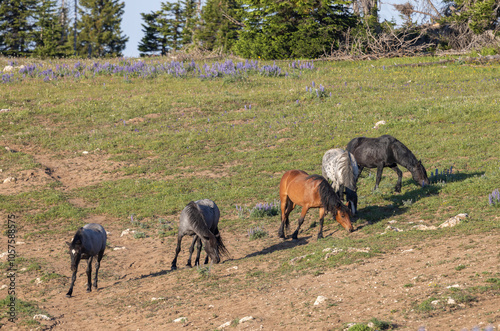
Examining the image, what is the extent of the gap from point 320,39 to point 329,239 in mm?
29918

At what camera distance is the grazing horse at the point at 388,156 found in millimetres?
17094

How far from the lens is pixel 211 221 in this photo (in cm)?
1320

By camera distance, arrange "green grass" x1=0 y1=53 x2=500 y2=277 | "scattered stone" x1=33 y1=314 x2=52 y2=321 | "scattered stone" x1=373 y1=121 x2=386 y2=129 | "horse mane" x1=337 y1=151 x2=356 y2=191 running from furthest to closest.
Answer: "scattered stone" x1=373 y1=121 x2=386 y2=129 < "green grass" x1=0 y1=53 x2=500 y2=277 < "horse mane" x1=337 y1=151 x2=356 y2=191 < "scattered stone" x1=33 y1=314 x2=52 y2=321

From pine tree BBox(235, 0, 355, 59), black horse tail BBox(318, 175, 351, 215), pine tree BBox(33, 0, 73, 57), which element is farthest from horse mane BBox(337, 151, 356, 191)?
pine tree BBox(33, 0, 73, 57)

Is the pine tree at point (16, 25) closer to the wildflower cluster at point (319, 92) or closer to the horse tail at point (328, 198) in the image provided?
the wildflower cluster at point (319, 92)

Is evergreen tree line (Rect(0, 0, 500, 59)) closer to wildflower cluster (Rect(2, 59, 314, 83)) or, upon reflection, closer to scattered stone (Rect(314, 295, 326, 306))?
wildflower cluster (Rect(2, 59, 314, 83))

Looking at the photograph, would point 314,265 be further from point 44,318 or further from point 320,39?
point 320,39

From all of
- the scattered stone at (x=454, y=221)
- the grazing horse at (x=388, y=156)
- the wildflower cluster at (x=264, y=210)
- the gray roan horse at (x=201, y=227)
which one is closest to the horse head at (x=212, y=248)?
the gray roan horse at (x=201, y=227)

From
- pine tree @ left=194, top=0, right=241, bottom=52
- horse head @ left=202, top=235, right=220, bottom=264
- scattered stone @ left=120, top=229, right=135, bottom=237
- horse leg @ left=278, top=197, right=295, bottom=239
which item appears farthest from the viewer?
pine tree @ left=194, top=0, right=241, bottom=52

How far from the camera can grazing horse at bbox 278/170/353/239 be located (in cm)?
1377

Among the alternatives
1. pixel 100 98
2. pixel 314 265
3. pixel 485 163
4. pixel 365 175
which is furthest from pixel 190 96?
pixel 314 265

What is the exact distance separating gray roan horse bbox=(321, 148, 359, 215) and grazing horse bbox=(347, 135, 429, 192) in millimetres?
1981

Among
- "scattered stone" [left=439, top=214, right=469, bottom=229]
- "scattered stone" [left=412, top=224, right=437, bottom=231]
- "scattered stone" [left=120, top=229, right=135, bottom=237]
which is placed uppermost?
"scattered stone" [left=439, top=214, right=469, bottom=229]

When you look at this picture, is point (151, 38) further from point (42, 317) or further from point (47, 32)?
point (42, 317)
